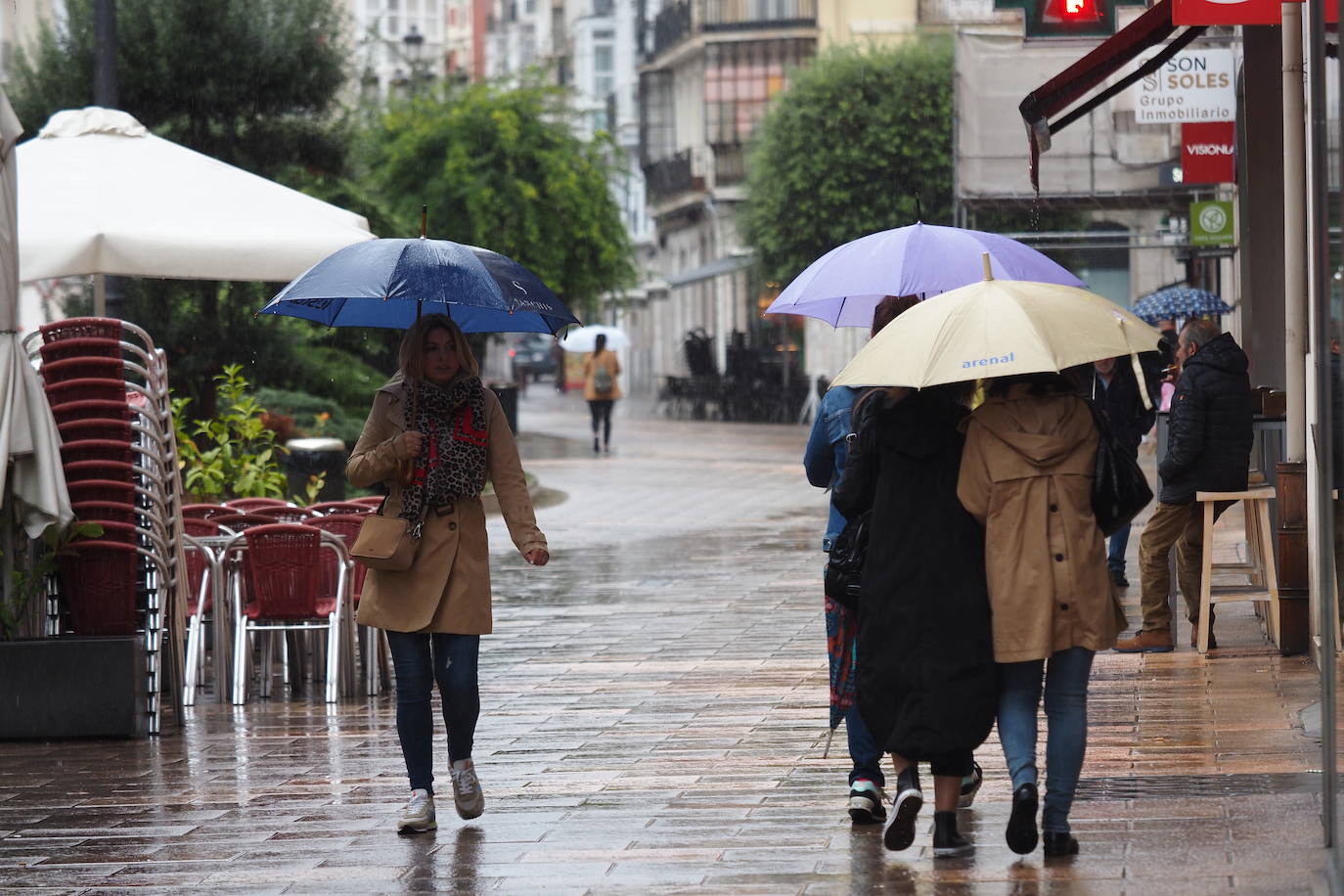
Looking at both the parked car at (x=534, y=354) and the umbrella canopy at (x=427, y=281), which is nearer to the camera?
the umbrella canopy at (x=427, y=281)

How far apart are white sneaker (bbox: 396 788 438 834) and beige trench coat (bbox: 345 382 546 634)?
54 centimetres

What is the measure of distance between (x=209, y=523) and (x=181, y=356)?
1056cm

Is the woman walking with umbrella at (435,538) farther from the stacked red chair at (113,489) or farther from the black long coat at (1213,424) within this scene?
the black long coat at (1213,424)

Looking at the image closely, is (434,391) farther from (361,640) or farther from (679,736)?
(361,640)

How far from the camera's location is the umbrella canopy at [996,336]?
5.95 m

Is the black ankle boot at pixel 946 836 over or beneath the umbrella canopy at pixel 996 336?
beneath

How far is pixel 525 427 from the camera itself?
4494cm

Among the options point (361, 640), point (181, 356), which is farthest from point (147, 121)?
point (361, 640)

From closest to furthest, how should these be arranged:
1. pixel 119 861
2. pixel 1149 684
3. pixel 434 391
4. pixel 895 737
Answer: pixel 895 737 → pixel 119 861 → pixel 434 391 → pixel 1149 684

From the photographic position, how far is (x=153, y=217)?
38.7 feet

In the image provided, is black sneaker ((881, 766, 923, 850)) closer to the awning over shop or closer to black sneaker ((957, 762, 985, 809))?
black sneaker ((957, 762, 985, 809))

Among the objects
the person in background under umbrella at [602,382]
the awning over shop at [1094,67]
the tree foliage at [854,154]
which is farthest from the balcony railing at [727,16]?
the awning over shop at [1094,67]

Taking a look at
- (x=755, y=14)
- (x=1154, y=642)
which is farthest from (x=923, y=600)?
(x=755, y=14)

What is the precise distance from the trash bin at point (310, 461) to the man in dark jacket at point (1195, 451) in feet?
23.7
